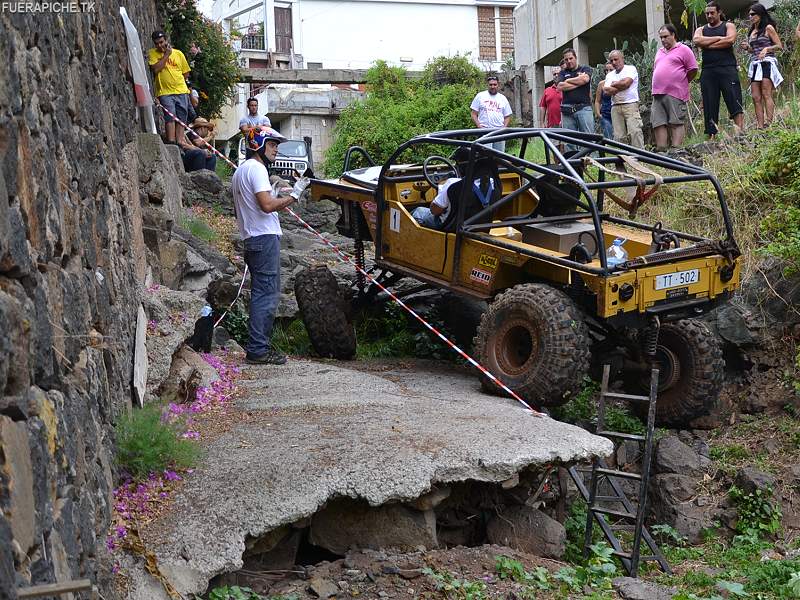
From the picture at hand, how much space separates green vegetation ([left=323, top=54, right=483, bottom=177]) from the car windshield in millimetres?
2700

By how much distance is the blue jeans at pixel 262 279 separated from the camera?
8359 mm

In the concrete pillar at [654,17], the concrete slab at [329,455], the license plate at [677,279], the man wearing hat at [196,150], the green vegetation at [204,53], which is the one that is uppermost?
the concrete pillar at [654,17]

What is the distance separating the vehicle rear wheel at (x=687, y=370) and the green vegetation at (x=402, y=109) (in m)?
15.6

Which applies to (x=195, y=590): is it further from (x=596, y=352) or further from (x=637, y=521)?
(x=596, y=352)

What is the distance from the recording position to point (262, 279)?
842cm

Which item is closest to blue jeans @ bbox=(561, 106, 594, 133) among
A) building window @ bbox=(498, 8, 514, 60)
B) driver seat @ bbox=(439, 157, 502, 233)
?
driver seat @ bbox=(439, 157, 502, 233)

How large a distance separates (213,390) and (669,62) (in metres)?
8.15

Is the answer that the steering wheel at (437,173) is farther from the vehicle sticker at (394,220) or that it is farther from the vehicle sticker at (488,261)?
the vehicle sticker at (488,261)

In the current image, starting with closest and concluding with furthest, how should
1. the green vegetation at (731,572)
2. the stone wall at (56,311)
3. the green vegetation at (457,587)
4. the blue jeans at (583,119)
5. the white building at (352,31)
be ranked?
the stone wall at (56,311), the green vegetation at (457,587), the green vegetation at (731,572), the blue jeans at (583,119), the white building at (352,31)

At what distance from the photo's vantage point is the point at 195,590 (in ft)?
15.0

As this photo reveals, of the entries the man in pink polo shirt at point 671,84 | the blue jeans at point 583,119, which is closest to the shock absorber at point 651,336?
the man in pink polo shirt at point 671,84

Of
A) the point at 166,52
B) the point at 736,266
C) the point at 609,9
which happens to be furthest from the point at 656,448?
the point at 609,9

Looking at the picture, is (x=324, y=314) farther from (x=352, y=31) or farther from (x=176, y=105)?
(x=352, y=31)

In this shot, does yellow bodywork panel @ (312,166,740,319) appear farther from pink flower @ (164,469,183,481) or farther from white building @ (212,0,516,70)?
white building @ (212,0,516,70)
